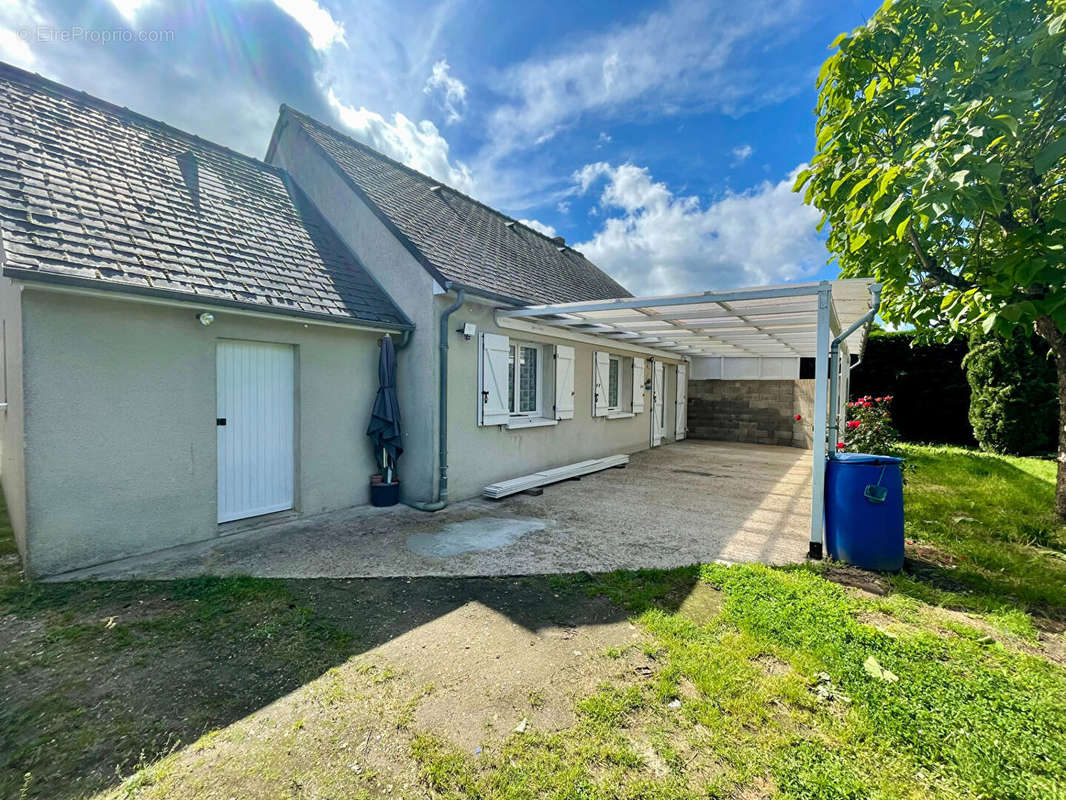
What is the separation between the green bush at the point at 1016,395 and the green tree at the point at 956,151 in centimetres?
695

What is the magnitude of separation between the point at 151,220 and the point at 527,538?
588 centimetres

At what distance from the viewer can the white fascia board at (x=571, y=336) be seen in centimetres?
777

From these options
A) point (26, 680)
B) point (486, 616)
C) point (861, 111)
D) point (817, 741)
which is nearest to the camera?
point (817, 741)

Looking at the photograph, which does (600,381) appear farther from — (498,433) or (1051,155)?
(1051,155)

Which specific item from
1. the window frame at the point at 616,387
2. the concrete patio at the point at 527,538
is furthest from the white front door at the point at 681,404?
the concrete patio at the point at 527,538

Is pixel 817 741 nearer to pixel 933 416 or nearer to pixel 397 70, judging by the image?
pixel 397 70

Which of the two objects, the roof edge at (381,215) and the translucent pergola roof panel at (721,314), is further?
the roof edge at (381,215)

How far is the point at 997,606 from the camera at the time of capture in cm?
376

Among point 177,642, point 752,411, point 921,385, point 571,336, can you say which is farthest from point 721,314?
point 921,385

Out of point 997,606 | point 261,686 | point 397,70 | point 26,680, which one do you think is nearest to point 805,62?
point 397,70

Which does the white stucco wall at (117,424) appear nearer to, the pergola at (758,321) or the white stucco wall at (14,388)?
the white stucco wall at (14,388)

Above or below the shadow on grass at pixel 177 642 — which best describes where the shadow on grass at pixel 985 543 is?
above

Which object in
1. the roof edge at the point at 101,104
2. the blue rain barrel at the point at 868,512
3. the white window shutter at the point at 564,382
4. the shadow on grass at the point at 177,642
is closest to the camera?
the shadow on grass at the point at 177,642

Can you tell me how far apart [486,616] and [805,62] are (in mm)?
9919
